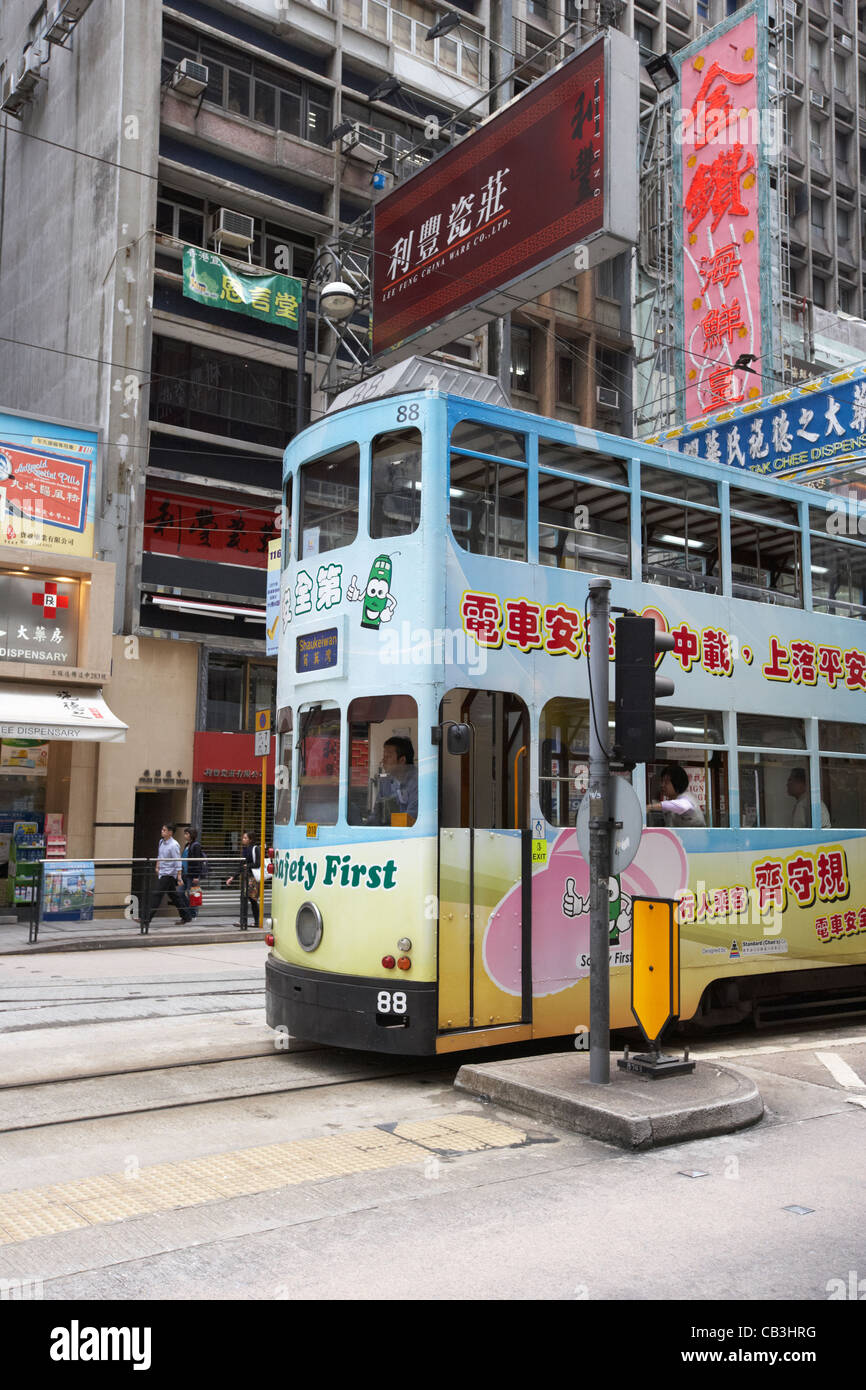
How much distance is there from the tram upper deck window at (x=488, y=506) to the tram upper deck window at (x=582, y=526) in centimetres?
19

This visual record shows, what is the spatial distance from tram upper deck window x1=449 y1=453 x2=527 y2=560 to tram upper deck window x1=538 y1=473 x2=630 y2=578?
0.61 ft

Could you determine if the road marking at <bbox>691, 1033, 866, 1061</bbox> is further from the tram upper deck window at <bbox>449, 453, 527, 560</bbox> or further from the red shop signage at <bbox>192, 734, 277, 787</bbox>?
the red shop signage at <bbox>192, 734, 277, 787</bbox>

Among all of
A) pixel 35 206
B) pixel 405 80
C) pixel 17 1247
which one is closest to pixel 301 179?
pixel 405 80

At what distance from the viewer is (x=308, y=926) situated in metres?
8.00

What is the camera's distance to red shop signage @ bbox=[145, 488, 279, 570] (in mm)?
24094

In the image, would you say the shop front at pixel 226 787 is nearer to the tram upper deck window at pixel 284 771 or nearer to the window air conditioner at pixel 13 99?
the tram upper deck window at pixel 284 771

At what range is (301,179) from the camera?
26516 millimetres

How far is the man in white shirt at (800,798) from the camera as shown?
32.1 ft

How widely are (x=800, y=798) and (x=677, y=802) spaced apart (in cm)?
158

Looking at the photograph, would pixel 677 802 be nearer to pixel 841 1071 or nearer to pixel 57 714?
pixel 841 1071

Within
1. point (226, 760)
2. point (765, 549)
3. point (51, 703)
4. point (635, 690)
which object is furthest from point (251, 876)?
point (635, 690)

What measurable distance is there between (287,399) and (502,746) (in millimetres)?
20014

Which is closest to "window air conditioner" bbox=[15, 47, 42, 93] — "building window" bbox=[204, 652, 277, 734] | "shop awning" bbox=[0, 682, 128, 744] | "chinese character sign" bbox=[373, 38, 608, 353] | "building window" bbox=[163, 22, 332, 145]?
"building window" bbox=[163, 22, 332, 145]

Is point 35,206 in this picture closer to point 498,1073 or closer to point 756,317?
point 756,317
